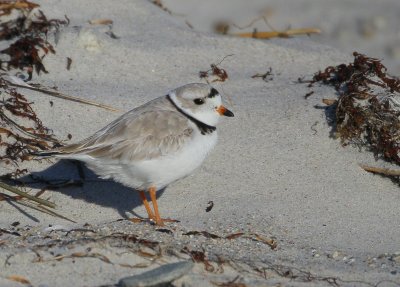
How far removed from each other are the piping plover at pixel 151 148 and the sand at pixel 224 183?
31 centimetres

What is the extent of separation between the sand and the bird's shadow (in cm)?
1

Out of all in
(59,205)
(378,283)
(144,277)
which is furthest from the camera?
(59,205)

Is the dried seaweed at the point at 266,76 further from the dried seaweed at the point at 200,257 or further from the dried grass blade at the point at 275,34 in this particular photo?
the dried seaweed at the point at 200,257

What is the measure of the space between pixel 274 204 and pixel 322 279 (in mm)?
1053

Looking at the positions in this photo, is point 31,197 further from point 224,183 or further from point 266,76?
point 266,76

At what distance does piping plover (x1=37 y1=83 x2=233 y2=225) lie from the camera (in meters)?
4.53

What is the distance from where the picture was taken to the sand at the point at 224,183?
3.94 metres

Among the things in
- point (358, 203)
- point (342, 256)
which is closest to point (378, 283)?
point (342, 256)

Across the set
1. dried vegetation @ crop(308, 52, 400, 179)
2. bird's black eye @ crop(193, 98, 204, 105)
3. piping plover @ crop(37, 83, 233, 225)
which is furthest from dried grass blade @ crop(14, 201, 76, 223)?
dried vegetation @ crop(308, 52, 400, 179)

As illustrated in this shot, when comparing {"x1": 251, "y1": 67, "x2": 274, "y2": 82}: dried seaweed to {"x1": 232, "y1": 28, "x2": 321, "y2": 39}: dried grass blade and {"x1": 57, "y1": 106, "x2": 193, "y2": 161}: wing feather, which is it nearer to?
{"x1": 232, "y1": 28, "x2": 321, "y2": 39}: dried grass blade

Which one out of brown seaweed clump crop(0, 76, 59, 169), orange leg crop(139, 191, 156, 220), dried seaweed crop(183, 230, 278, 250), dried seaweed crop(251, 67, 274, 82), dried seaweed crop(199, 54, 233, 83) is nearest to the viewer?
dried seaweed crop(183, 230, 278, 250)

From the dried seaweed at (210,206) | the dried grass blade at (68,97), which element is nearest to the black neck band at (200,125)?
the dried seaweed at (210,206)

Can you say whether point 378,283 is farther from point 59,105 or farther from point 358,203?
point 59,105

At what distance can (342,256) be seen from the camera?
13.8 feet
